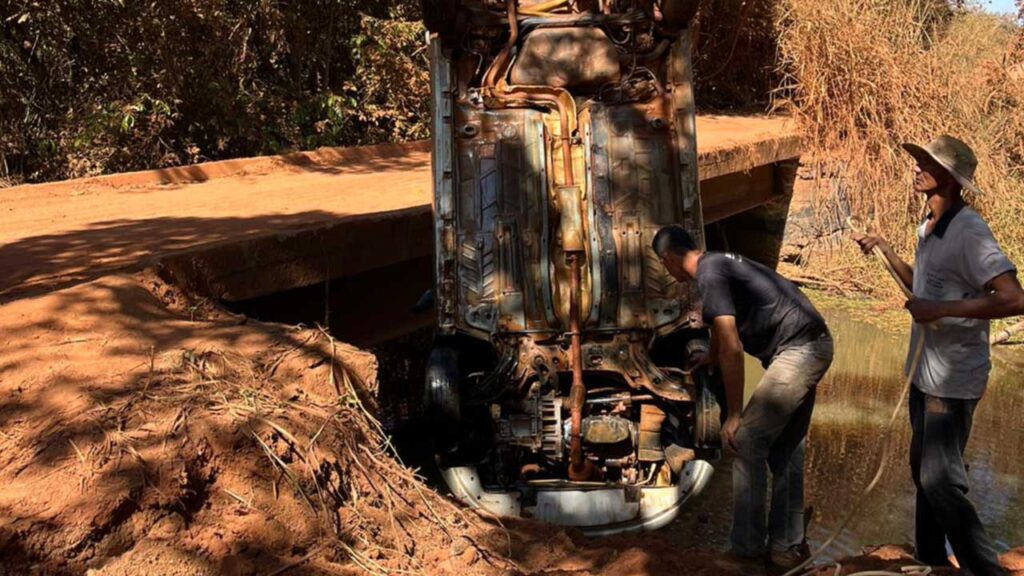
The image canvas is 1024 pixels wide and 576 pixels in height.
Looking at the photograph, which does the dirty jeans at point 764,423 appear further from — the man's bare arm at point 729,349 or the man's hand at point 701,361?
the man's hand at point 701,361

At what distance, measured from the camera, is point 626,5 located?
7.18 meters

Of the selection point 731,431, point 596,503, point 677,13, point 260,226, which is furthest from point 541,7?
point 731,431

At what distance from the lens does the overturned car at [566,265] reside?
19.6 feet

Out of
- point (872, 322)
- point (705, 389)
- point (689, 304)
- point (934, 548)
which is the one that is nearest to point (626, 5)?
point (689, 304)

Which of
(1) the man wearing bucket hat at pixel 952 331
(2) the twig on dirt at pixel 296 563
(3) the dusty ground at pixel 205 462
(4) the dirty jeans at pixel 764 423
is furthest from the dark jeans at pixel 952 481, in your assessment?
(2) the twig on dirt at pixel 296 563

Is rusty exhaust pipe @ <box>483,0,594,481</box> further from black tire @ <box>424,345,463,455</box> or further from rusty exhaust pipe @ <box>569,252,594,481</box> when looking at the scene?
black tire @ <box>424,345,463,455</box>

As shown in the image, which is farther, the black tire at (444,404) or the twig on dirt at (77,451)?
the black tire at (444,404)

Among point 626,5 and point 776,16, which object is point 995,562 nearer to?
point 626,5

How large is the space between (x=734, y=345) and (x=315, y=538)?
1.99 meters

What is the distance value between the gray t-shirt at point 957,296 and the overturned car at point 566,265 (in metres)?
1.75

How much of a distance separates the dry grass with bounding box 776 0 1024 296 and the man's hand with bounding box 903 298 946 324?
10.4 m

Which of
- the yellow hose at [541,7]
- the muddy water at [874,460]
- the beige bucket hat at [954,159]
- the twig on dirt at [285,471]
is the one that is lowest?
the muddy water at [874,460]

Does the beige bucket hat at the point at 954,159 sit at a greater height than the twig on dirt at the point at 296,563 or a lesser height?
greater

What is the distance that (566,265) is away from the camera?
6.61 m
